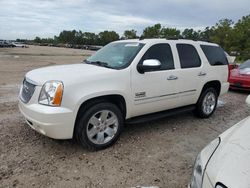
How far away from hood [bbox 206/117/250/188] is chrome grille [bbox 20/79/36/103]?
2.86m

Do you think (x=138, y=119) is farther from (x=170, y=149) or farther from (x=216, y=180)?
(x=216, y=180)

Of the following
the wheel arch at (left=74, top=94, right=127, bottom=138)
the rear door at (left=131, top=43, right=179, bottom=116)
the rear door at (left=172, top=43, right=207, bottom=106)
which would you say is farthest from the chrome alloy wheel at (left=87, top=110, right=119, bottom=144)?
the rear door at (left=172, top=43, right=207, bottom=106)

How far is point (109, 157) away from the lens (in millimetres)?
4066

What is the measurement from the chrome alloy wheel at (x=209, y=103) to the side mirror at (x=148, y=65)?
206cm

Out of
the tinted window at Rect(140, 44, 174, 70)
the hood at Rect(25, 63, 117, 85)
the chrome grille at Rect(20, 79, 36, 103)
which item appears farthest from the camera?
A: the tinted window at Rect(140, 44, 174, 70)

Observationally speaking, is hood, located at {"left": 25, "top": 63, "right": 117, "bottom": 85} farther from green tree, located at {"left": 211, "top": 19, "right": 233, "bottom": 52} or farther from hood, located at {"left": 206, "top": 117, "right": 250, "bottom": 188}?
green tree, located at {"left": 211, "top": 19, "right": 233, "bottom": 52}

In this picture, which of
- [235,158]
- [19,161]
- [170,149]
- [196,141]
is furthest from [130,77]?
[235,158]

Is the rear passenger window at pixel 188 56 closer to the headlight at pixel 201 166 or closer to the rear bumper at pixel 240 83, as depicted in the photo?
the headlight at pixel 201 166

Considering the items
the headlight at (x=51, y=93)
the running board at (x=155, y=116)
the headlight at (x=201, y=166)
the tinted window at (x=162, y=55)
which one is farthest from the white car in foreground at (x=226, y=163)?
the tinted window at (x=162, y=55)

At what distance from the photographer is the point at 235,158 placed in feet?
6.50

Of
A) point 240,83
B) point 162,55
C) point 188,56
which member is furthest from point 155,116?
point 240,83

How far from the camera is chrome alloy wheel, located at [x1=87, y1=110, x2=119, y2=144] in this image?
4156 millimetres

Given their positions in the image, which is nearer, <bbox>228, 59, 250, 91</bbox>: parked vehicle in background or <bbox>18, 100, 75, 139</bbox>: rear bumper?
<bbox>18, 100, 75, 139</bbox>: rear bumper

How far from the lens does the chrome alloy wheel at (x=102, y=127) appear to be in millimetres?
4156
